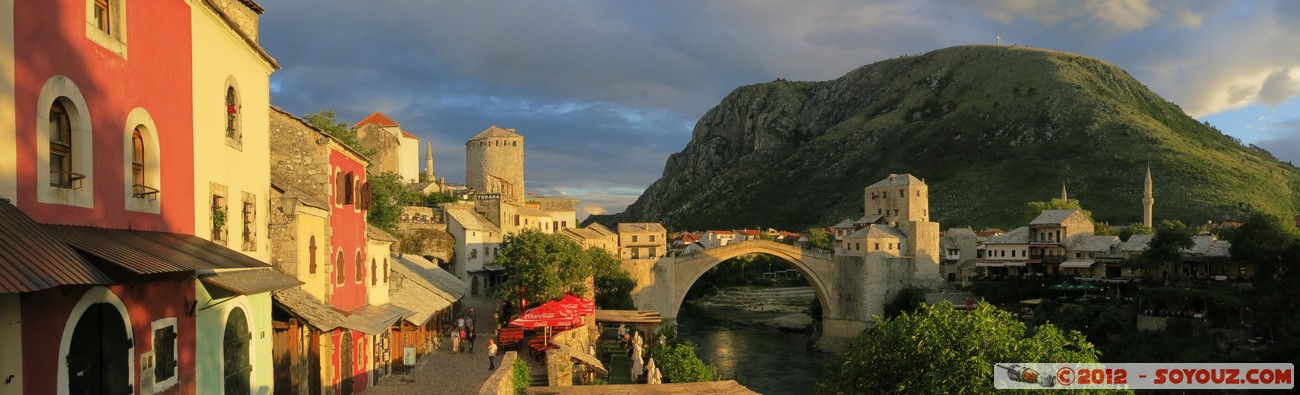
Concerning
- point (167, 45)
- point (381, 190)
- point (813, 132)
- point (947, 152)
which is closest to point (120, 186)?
point (167, 45)

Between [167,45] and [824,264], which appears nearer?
[167,45]

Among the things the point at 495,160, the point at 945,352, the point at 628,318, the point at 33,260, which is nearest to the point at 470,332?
the point at 628,318

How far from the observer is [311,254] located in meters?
16.8

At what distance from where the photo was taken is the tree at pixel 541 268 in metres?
38.6

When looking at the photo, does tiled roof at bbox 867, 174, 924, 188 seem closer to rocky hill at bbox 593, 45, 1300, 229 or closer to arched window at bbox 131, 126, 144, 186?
rocky hill at bbox 593, 45, 1300, 229

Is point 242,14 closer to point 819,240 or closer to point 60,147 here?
point 60,147

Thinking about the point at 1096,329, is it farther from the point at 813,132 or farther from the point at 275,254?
the point at 813,132

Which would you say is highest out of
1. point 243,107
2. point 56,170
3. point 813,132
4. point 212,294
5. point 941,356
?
point 813,132

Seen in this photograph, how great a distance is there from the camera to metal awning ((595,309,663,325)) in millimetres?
38812

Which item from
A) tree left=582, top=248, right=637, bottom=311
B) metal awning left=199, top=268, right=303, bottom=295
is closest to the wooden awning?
metal awning left=199, top=268, right=303, bottom=295

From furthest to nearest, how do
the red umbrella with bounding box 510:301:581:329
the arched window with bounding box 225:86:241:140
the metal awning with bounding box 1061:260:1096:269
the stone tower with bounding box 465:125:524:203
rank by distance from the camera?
the stone tower with bounding box 465:125:524:203, the metal awning with bounding box 1061:260:1096:269, the red umbrella with bounding box 510:301:581:329, the arched window with bounding box 225:86:241:140

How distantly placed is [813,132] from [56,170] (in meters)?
154

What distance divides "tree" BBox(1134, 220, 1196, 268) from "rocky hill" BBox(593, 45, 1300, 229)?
27.8 m

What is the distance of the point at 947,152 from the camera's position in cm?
10744
